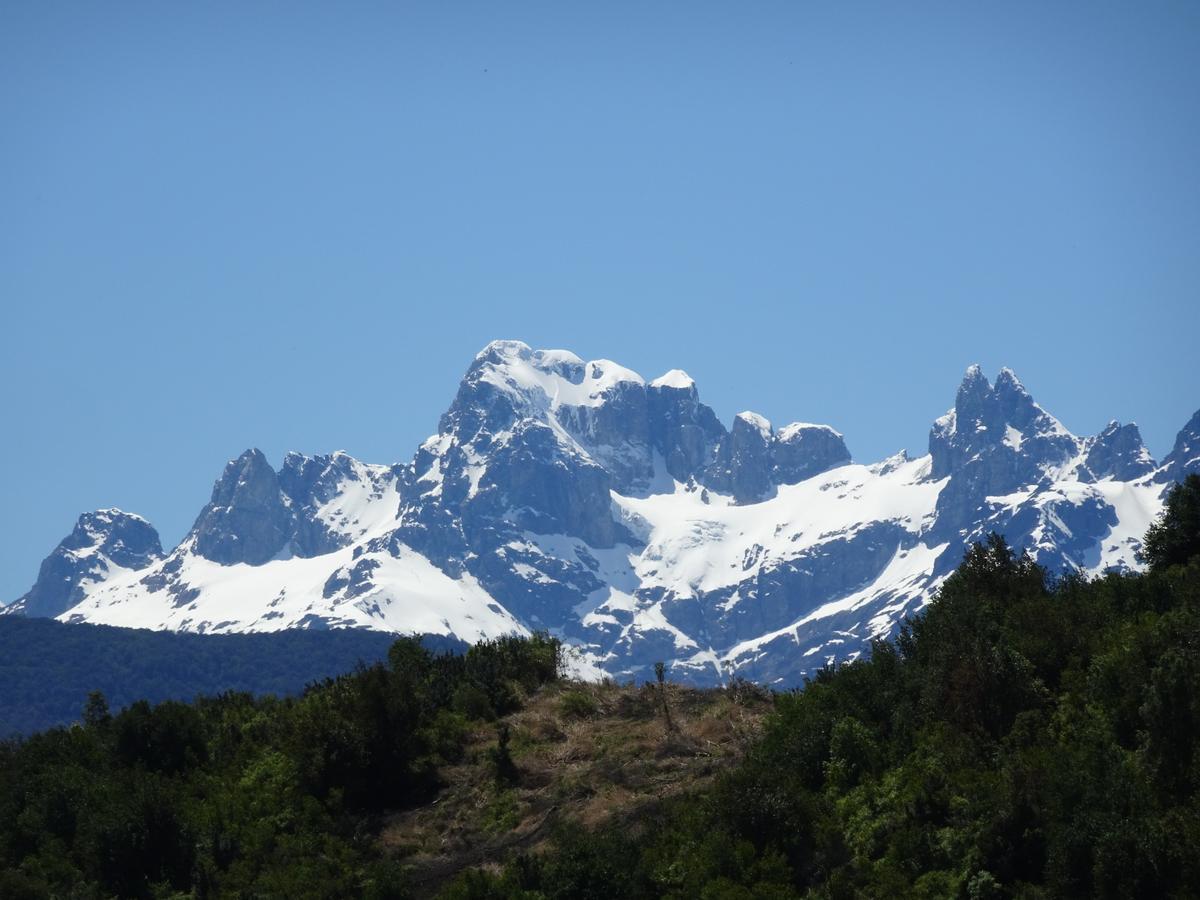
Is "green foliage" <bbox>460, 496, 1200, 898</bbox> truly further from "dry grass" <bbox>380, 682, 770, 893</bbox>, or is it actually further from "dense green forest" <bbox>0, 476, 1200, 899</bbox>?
"dry grass" <bbox>380, 682, 770, 893</bbox>

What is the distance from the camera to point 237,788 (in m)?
43.6

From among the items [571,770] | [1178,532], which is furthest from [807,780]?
[1178,532]

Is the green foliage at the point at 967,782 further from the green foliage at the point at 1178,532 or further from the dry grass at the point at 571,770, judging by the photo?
the green foliage at the point at 1178,532

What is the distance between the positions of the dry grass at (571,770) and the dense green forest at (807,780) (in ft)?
2.56

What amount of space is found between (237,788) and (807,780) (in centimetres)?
1594

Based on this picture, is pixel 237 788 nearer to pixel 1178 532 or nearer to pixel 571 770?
pixel 571 770

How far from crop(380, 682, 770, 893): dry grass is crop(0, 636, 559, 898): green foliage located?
1.18 m

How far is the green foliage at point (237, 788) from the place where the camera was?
3966 centimetres

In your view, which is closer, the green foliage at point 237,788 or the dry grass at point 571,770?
the dry grass at point 571,770

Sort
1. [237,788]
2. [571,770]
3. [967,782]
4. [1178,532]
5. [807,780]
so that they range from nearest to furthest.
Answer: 1. [967,782]
2. [807,780]
3. [571,770]
4. [237,788]
5. [1178,532]

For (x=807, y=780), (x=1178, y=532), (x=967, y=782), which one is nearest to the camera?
(x=967, y=782)

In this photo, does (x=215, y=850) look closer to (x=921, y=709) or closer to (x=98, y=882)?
(x=98, y=882)

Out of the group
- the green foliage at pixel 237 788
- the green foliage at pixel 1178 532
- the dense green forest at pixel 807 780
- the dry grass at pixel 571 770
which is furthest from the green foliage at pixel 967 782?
the green foliage at pixel 1178 532

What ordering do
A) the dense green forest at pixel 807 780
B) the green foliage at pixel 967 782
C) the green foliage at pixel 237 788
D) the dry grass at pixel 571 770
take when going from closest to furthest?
1. the green foliage at pixel 967 782
2. the dense green forest at pixel 807 780
3. the dry grass at pixel 571 770
4. the green foliage at pixel 237 788
